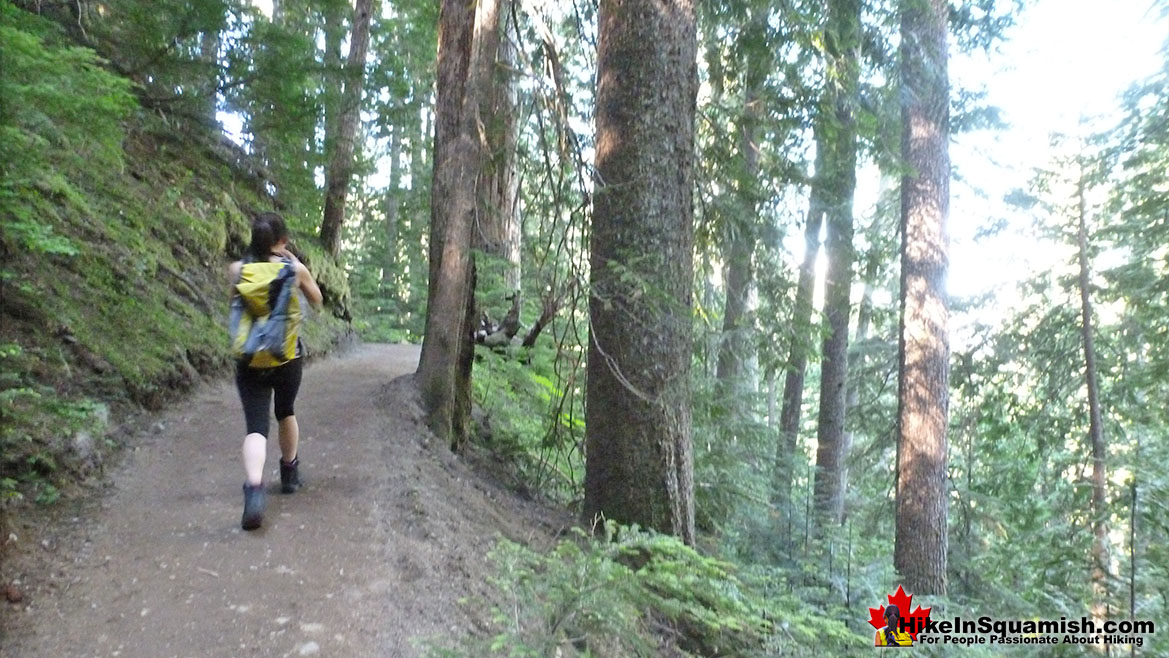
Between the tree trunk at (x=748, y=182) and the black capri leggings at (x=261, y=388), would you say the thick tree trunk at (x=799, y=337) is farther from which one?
the black capri leggings at (x=261, y=388)

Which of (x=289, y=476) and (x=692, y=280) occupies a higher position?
(x=692, y=280)

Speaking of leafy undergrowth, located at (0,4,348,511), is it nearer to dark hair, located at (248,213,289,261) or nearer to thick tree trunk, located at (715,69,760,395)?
dark hair, located at (248,213,289,261)

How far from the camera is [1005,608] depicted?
8.31 meters

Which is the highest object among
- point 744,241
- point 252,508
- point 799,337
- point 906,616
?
point 744,241

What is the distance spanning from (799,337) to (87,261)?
23.5 ft

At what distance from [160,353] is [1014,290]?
574 inches

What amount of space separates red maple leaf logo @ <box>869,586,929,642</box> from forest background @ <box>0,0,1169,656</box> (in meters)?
0.21

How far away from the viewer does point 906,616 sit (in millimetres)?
6574

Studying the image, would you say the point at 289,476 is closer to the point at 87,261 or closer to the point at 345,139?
the point at 87,261

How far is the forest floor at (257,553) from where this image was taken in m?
3.28

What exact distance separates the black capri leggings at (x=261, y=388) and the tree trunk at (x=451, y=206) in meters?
2.27

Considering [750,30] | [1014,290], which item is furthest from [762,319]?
[1014,290]

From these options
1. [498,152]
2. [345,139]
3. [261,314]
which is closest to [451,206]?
[498,152]

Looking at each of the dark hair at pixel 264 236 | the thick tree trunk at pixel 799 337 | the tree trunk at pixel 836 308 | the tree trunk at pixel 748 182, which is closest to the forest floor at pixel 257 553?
the dark hair at pixel 264 236
